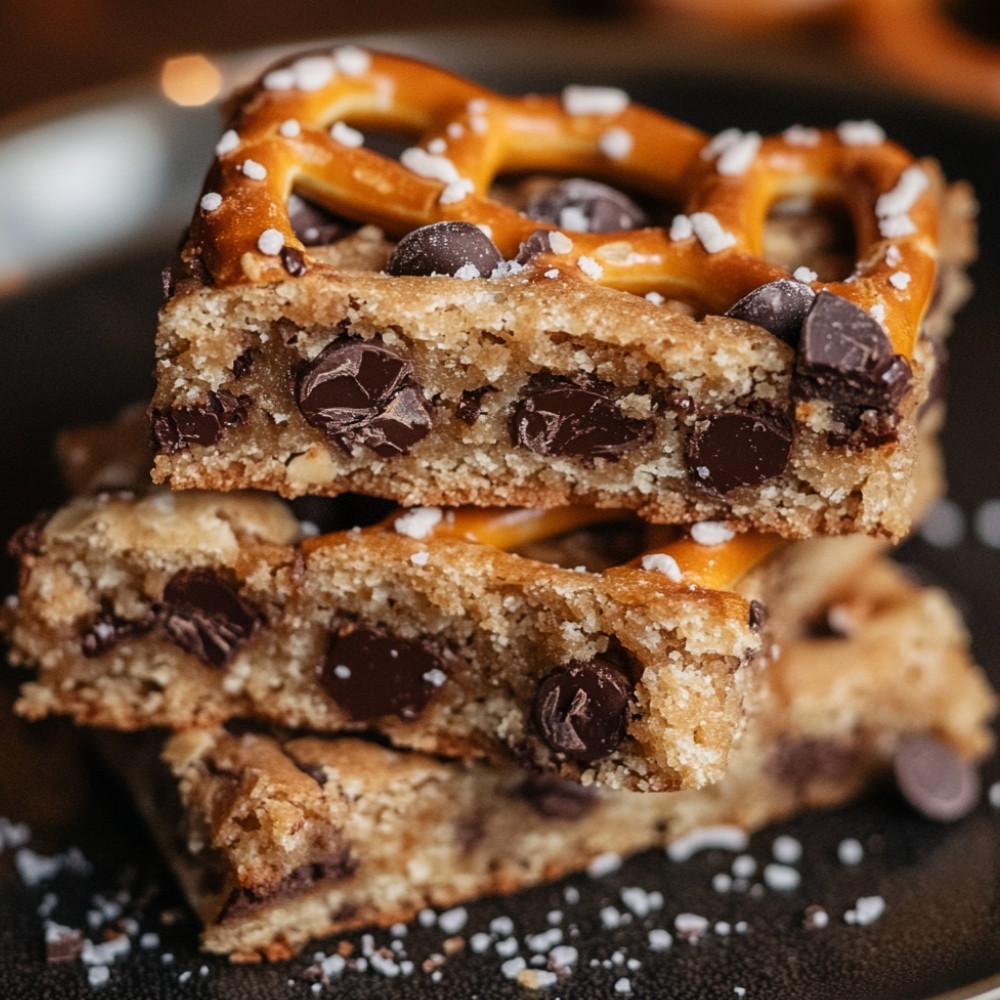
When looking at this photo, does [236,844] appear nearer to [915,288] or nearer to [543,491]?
[543,491]

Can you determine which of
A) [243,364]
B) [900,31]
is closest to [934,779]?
[243,364]

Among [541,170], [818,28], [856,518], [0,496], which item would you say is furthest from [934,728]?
[818,28]

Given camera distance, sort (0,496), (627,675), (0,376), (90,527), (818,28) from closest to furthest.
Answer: (627,675)
(90,527)
(0,496)
(0,376)
(818,28)

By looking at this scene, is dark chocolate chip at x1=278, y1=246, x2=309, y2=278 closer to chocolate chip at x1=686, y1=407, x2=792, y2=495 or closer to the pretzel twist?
the pretzel twist

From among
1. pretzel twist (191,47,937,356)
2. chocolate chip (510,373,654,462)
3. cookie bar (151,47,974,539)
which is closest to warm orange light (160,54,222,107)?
pretzel twist (191,47,937,356)

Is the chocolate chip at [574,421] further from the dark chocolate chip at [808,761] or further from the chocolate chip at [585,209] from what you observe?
the dark chocolate chip at [808,761]

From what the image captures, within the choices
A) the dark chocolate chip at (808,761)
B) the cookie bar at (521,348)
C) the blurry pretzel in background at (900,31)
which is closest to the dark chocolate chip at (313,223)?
the cookie bar at (521,348)
